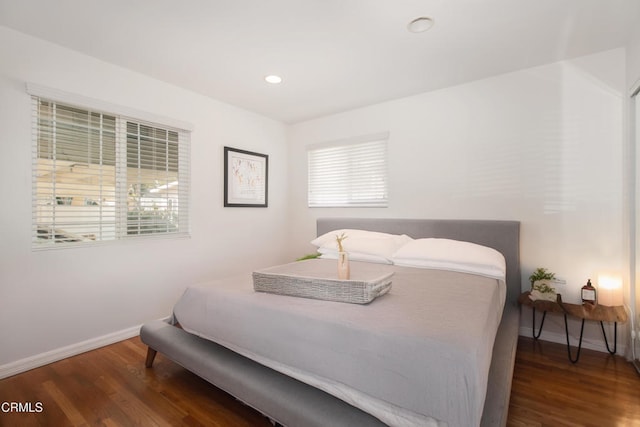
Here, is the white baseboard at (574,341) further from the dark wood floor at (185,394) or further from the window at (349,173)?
the window at (349,173)

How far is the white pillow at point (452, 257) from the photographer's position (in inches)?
88.1

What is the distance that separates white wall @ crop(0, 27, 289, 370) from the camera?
81.7 inches

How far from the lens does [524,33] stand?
212 cm

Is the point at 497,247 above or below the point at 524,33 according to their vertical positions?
below

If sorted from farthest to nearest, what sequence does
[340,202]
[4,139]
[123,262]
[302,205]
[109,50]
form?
[302,205] → [340,202] → [123,262] → [109,50] → [4,139]

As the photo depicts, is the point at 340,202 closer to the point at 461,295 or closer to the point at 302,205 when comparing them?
the point at 302,205

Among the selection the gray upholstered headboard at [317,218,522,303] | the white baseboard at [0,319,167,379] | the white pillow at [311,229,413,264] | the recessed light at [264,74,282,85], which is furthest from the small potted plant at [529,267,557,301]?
the white baseboard at [0,319,167,379]

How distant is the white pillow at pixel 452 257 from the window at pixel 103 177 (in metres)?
2.26

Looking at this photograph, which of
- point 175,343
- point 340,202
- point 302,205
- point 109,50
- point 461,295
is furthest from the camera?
point 302,205

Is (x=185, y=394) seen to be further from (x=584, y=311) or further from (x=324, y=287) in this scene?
(x=584, y=311)

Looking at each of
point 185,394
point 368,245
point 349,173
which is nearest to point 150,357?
point 185,394

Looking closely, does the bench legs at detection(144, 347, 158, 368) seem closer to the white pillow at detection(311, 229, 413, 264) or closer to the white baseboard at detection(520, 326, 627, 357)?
the white pillow at detection(311, 229, 413, 264)

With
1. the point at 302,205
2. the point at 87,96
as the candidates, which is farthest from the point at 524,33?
the point at 87,96

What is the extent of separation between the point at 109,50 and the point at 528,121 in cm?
354
